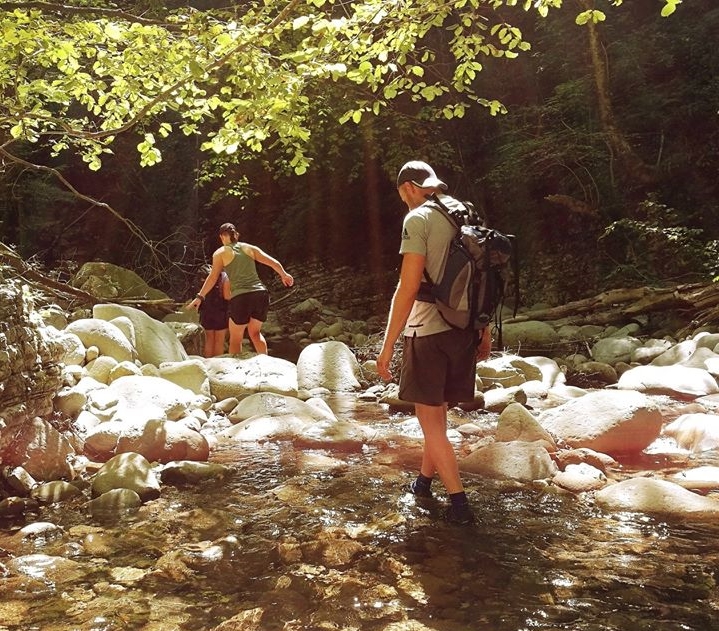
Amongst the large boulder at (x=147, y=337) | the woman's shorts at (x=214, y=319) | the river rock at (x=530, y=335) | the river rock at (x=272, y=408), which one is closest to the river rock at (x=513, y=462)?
the river rock at (x=272, y=408)

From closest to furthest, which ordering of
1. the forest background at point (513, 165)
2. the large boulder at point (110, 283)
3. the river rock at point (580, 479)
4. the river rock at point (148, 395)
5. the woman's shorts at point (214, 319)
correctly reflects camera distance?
the river rock at point (580, 479)
the river rock at point (148, 395)
the woman's shorts at point (214, 319)
the forest background at point (513, 165)
the large boulder at point (110, 283)

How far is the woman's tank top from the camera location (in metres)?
7.68

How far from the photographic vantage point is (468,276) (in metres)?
2.98

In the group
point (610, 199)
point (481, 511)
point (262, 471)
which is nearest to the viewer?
point (481, 511)

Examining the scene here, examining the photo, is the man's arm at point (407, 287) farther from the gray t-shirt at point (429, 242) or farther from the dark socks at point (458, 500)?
the dark socks at point (458, 500)

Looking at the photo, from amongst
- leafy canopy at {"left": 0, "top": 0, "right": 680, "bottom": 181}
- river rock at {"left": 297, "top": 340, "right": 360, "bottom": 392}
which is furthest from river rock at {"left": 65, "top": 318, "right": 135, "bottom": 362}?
leafy canopy at {"left": 0, "top": 0, "right": 680, "bottom": 181}

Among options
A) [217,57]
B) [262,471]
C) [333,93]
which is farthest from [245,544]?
[333,93]

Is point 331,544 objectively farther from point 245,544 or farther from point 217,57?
point 217,57

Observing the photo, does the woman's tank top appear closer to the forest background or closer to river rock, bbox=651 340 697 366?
the forest background

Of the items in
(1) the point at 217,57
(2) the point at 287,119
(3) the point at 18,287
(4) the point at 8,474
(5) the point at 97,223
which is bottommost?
(4) the point at 8,474

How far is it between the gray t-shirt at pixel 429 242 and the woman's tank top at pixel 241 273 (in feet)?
16.2

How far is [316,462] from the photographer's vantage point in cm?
437

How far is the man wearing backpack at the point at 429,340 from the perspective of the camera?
9.86ft

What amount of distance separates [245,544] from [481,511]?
1.32m
